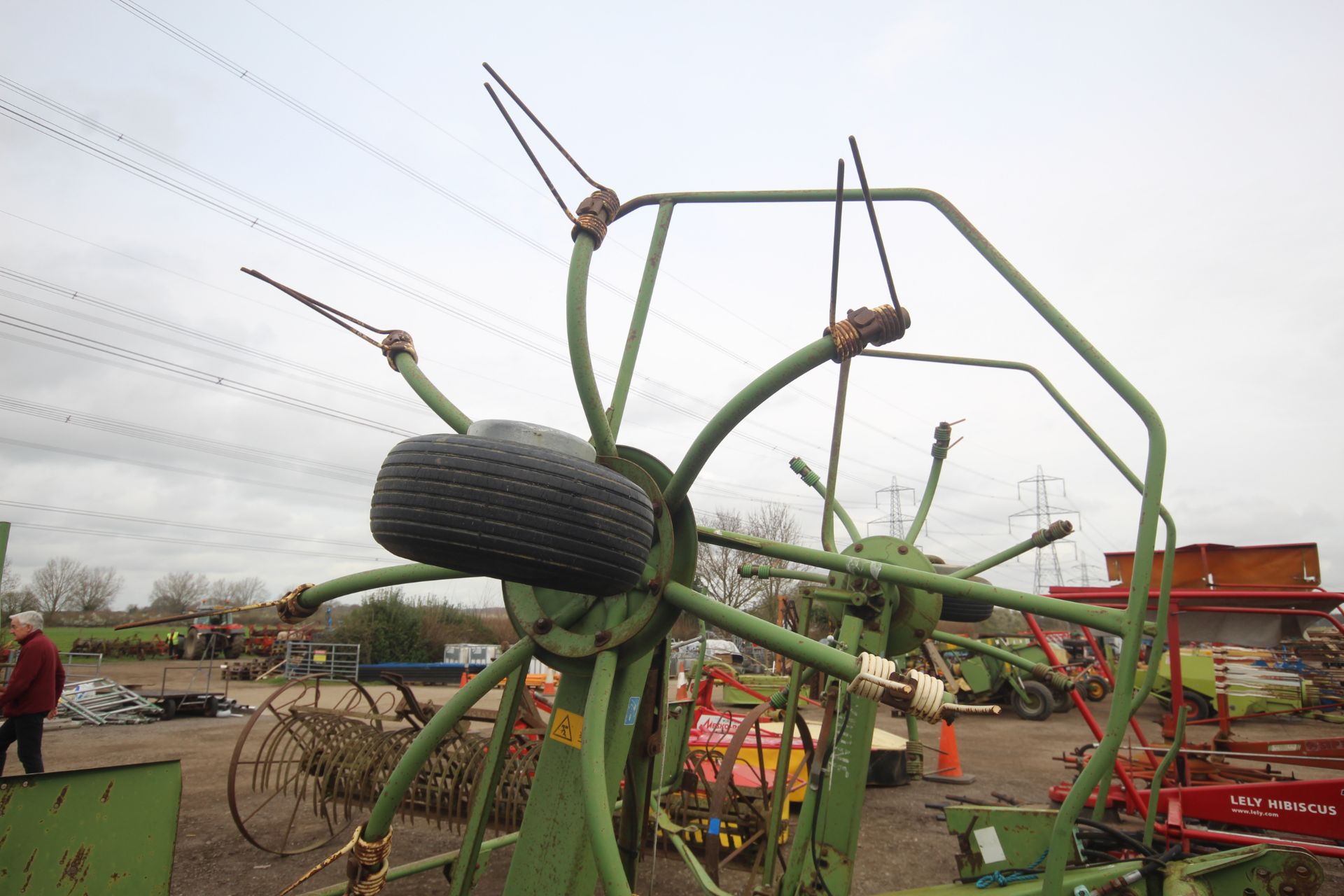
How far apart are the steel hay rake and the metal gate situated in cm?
1704


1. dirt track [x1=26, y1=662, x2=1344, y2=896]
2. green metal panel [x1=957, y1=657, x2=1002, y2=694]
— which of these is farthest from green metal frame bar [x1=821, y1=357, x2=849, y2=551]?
green metal panel [x1=957, y1=657, x2=1002, y2=694]

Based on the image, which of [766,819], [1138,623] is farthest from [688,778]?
[1138,623]

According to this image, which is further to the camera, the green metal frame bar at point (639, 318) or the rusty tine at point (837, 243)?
the green metal frame bar at point (639, 318)

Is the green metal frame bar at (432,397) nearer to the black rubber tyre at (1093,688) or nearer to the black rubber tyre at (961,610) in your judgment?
the black rubber tyre at (961,610)

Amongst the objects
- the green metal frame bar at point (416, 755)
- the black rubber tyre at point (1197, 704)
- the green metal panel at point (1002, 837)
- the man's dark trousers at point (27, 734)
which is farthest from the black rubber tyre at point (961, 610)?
the black rubber tyre at point (1197, 704)

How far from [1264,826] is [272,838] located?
702 cm

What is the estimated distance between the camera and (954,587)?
1.75m

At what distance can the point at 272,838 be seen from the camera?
5.57 metres

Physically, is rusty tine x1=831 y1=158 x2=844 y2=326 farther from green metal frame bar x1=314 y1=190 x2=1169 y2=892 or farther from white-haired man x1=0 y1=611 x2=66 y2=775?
white-haired man x1=0 y1=611 x2=66 y2=775

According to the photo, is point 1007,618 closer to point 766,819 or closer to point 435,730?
point 766,819

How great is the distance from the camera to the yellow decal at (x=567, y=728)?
2.04 meters

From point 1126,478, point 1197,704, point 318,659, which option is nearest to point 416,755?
point 1126,478

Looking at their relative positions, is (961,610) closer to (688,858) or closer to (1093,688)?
(688,858)

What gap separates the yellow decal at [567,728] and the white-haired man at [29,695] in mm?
6496
